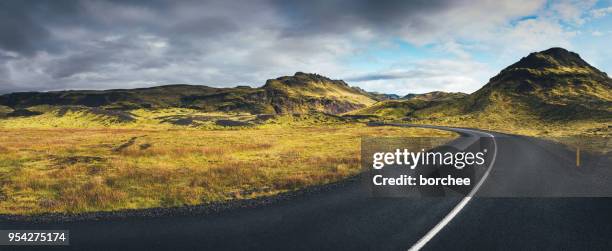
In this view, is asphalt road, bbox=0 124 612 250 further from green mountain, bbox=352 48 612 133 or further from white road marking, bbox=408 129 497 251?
green mountain, bbox=352 48 612 133

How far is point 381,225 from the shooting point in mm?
7832

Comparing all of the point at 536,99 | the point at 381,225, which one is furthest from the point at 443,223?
the point at 536,99

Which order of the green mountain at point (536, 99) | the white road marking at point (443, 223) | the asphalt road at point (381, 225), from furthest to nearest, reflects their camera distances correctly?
the green mountain at point (536, 99)
the asphalt road at point (381, 225)
the white road marking at point (443, 223)

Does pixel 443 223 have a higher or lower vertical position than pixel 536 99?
lower

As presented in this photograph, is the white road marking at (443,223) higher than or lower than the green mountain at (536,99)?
lower

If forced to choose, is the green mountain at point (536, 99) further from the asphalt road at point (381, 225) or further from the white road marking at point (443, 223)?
the asphalt road at point (381, 225)

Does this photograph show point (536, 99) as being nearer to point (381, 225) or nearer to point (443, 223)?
point (443, 223)

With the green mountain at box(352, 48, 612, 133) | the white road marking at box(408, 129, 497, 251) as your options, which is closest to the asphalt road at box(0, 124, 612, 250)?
the white road marking at box(408, 129, 497, 251)

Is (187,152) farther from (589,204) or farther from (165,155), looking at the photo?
(589,204)

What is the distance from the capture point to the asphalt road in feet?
22.3

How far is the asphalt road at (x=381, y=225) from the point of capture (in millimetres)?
6809

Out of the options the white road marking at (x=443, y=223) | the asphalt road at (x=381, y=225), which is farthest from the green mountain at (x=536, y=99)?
the asphalt road at (x=381, y=225)

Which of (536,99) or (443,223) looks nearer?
(443,223)

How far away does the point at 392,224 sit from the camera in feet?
25.8
